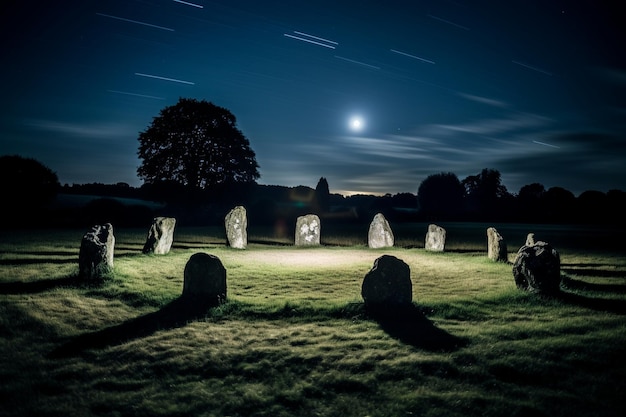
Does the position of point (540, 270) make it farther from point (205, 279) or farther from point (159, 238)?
point (159, 238)

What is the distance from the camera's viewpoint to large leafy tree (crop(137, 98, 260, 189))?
124 feet

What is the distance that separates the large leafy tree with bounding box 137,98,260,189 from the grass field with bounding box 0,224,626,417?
84.2ft

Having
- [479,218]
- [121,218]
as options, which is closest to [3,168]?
[121,218]

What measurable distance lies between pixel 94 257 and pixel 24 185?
4024cm

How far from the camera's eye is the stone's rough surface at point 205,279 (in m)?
10.8

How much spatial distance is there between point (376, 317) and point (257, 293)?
444cm

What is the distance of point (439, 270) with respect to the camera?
1609 centimetres

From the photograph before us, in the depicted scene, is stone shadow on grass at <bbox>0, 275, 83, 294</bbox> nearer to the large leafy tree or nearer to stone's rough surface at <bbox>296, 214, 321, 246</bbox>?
stone's rough surface at <bbox>296, 214, 321, 246</bbox>

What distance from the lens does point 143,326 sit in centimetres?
902

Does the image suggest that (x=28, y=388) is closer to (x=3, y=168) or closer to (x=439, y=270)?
(x=439, y=270)

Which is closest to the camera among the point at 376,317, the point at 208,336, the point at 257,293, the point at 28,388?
the point at 28,388

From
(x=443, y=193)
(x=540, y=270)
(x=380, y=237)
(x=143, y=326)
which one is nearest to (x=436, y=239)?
(x=380, y=237)

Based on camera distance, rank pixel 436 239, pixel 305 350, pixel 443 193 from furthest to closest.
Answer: pixel 443 193 → pixel 436 239 → pixel 305 350

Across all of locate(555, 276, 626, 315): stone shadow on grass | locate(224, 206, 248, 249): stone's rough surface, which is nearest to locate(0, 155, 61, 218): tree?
locate(224, 206, 248, 249): stone's rough surface
